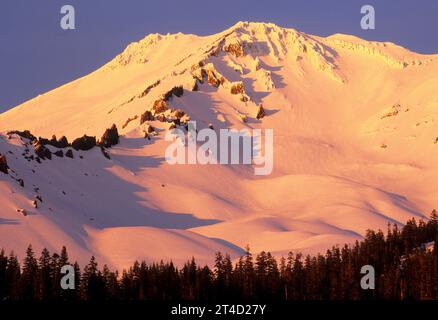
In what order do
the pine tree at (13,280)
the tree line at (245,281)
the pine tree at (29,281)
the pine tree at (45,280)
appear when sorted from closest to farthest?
the pine tree at (13,280) → the pine tree at (29,281) → the pine tree at (45,280) → the tree line at (245,281)

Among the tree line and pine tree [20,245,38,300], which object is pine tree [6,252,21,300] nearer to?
the tree line

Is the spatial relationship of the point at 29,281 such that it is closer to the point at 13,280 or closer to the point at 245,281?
the point at 13,280

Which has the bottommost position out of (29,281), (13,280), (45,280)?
(29,281)

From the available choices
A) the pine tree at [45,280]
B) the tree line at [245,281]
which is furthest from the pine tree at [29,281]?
the pine tree at [45,280]

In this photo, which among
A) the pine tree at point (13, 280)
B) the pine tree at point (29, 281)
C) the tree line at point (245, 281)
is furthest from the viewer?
the tree line at point (245, 281)

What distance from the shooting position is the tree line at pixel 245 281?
126 meters

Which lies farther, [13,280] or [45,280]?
[45,280]

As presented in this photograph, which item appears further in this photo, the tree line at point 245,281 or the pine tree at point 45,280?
the tree line at point 245,281

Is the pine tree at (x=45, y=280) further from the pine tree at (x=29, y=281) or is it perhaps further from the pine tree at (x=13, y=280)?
the pine tree at (x=13, y=280)

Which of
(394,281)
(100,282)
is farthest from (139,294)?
(394,281)

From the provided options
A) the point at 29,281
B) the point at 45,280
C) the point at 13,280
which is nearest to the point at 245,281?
the point at 45,280

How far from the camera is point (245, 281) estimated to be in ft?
444
